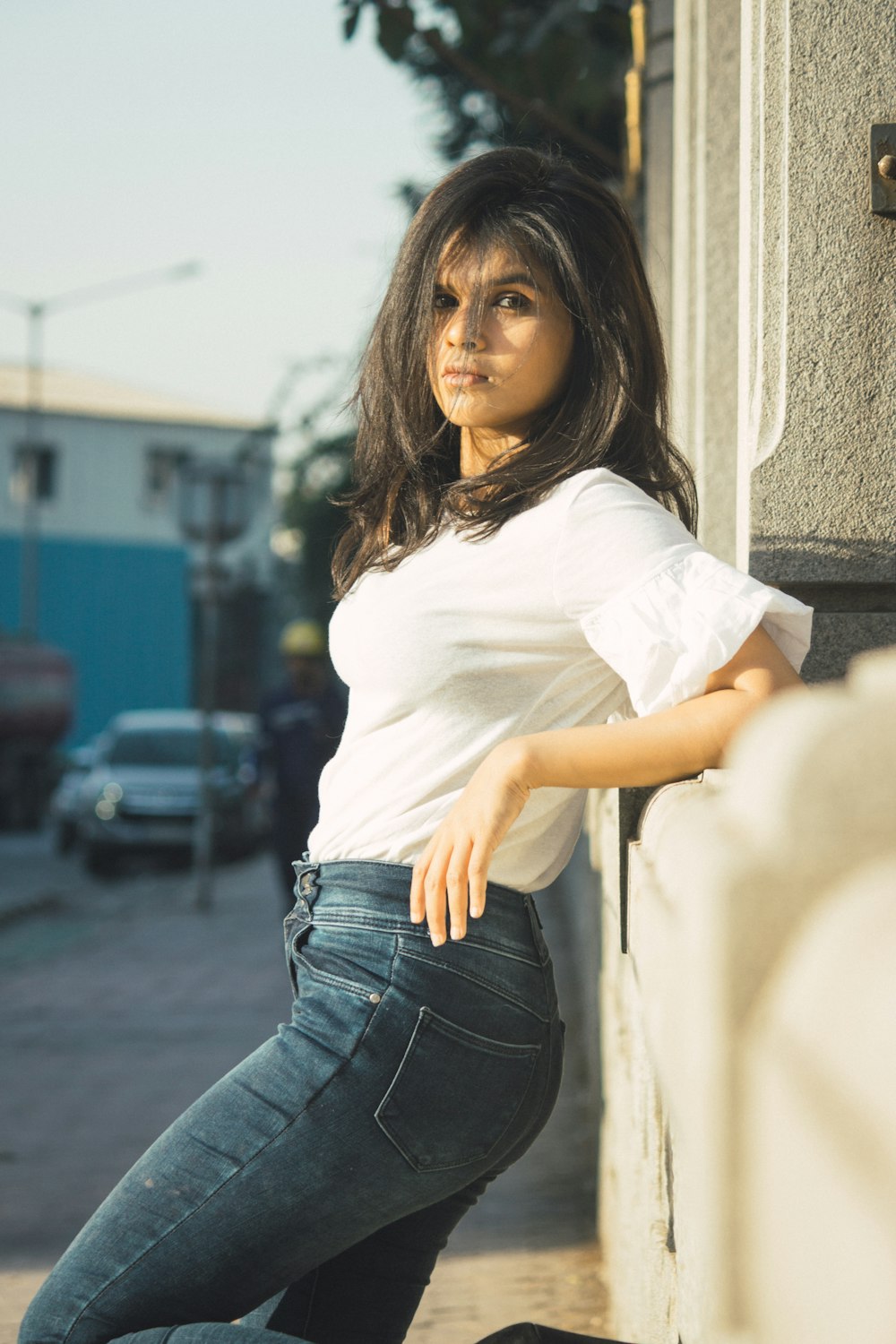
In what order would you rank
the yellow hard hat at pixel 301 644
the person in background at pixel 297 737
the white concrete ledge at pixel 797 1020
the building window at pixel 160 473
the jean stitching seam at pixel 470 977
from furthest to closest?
the building window at pixel 160 473
the yellow hard hat at pixel 301 644
the person in background at pixel 297 737
the jean stitching seam at pixel 470 977
the white concrete ledge at pixel 797 1020

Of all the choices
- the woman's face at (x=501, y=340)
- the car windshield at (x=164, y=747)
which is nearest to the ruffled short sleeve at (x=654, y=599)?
the woman's face at (x=501, y=340)

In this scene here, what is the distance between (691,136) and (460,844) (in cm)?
230

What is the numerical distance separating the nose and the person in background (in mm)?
7861

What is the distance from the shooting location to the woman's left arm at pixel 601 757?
5.63ft

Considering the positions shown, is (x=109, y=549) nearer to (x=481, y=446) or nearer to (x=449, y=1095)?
(x=481, y=446)

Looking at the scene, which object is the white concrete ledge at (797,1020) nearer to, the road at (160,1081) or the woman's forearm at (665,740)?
the woman's forearm at (665,740)

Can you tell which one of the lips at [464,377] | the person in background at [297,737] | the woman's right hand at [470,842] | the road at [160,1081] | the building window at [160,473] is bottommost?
the road at [160,1081]

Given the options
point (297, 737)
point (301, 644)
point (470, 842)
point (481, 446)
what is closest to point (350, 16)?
point (481, 446)

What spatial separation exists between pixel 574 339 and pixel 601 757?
637 millimetres

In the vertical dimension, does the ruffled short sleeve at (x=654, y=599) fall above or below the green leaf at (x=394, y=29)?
below

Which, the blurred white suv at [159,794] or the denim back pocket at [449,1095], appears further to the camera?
the blurred white suv at [159,794]

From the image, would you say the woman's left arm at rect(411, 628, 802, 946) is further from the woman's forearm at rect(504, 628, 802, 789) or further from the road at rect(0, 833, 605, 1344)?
the road at rect(0, 833, 605, 1344)

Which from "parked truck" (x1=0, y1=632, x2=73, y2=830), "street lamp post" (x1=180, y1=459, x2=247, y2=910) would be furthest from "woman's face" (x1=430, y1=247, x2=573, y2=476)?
"parked truck" (x1=0, y1=632, x2=73, y2=830)

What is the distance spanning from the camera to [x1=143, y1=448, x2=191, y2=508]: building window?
149 feet
